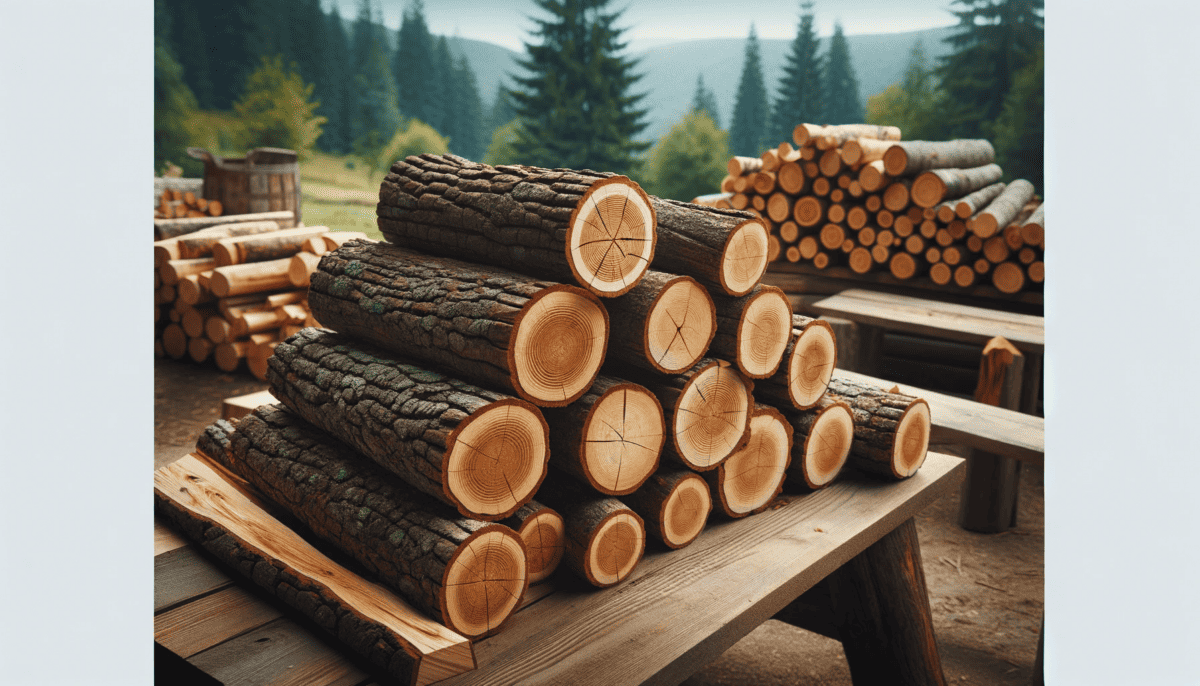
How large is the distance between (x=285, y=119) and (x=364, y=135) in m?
1.39

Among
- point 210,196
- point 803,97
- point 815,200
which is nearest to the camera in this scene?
point 815,200

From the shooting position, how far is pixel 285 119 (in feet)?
40.5

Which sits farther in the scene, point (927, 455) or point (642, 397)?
point (927, 455)

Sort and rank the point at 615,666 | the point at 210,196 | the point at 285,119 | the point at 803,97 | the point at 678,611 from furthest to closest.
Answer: the point at 803,97 < the point at 285,119 < the point at 210,196 < the point at 678,611 < the point at 615,666

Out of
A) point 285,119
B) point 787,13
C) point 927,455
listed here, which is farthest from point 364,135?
point 927,455

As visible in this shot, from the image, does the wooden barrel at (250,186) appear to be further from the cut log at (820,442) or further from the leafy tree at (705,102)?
the leafy tree at (705,102)

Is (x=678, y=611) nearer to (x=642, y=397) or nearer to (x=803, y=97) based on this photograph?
(x=642, y=397)

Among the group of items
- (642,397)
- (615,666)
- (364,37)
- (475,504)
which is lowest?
(615,666)

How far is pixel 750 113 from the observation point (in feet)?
45.6

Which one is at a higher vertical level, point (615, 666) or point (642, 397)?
point (642, 397)

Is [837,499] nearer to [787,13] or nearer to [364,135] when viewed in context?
[787,13]

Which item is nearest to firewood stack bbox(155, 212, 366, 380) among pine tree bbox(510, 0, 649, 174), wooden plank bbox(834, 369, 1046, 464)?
wooden plank bbox(834, 369, 1046, 464)

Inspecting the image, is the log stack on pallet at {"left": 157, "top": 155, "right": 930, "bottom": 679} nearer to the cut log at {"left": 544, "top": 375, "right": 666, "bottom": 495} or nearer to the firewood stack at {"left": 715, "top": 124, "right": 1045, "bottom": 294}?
the cut log at {"left": 544, "top": 375, "right": 666, "bottom": 495}

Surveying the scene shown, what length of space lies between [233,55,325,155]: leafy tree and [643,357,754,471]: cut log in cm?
1206
